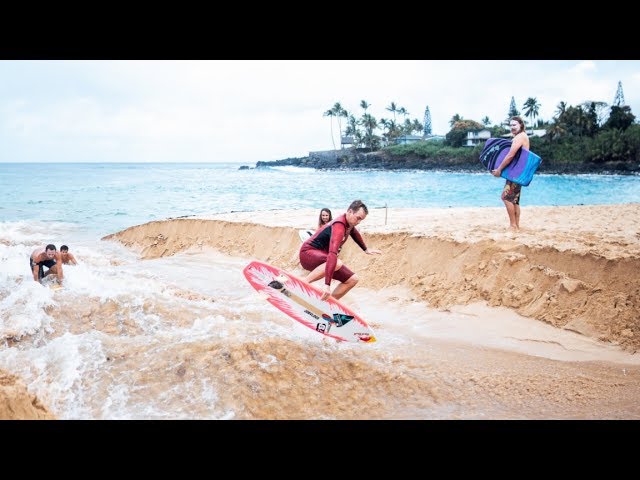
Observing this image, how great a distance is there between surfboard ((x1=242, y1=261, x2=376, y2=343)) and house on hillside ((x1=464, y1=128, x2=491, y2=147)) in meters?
73.7

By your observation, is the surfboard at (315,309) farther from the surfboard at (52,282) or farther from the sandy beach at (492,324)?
the surfboard at (52,282)

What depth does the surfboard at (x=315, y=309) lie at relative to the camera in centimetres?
618

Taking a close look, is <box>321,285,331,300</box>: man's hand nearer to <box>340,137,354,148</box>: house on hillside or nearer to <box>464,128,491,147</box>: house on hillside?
<box>464,128,491,147</box>: house on hillside

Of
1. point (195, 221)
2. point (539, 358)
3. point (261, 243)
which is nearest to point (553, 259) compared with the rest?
point (539, 358)

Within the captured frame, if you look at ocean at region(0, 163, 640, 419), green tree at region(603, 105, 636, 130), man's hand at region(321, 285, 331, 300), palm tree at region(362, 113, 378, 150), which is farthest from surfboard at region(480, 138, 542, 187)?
palm tree at region(362, 113, 378, 150)

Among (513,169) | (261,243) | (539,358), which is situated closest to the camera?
(539,358)

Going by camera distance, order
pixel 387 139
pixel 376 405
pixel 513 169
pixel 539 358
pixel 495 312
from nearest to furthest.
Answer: pixel 376 405 → pixel 539 358 → pixel 495 312 → pixel 513 169 → pixel 387 139

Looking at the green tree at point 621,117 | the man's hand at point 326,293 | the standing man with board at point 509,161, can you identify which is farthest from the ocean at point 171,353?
the green tree at point 621,117

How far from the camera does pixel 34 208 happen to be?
2731cm

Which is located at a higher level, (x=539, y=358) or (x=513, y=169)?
(x=513, y=169)

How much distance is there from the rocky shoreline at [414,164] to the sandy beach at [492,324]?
52.7 meters

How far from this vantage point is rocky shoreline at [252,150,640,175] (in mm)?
55147

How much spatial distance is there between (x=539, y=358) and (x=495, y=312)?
52.3 inches

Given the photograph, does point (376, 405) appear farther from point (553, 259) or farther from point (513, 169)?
point (513, 169)
